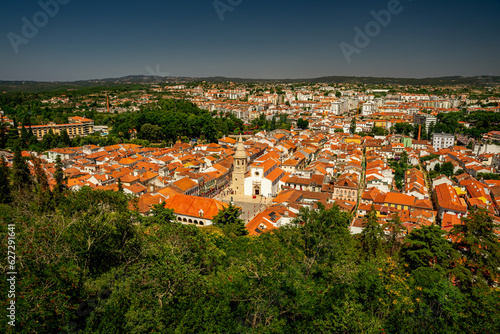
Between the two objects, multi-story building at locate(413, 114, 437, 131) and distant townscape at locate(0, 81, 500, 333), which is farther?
multi-story building at locate(413, 114, 437, 131)

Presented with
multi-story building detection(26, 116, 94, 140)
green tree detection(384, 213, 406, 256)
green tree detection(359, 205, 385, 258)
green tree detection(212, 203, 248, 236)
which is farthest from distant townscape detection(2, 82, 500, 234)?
green tree detection(359, 205, 385, 258)

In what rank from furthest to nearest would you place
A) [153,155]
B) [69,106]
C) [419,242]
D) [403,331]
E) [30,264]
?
[69,106] → [153,155] → [419,242] → [403,331] → [30,264]

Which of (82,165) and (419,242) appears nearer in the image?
(419,242)

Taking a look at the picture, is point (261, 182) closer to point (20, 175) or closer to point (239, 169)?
point (239, 169)

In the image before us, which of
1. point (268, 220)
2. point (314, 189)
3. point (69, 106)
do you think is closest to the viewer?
point (268, 220)

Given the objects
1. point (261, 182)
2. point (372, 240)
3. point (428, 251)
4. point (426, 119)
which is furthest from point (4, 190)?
point (426, 119)

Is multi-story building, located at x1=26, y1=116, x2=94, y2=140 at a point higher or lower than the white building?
higher

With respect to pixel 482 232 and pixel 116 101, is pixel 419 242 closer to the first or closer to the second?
pixel 482 232

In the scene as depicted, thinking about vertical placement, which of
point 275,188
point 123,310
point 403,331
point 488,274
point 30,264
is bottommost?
point 275,188

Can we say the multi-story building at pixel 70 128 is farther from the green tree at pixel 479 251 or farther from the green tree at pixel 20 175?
the green tree at pixel 479 251

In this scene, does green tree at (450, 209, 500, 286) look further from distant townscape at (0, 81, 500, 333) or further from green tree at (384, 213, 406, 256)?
green tree at (384, 213, 406, 256)

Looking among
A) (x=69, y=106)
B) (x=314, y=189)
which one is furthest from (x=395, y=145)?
(x=69, y=106)
